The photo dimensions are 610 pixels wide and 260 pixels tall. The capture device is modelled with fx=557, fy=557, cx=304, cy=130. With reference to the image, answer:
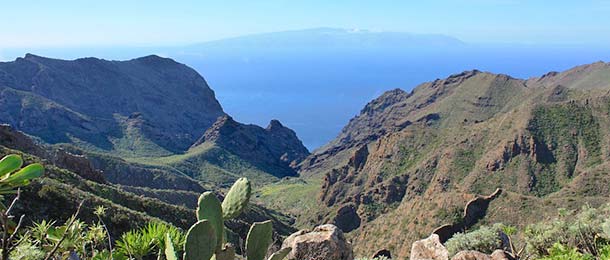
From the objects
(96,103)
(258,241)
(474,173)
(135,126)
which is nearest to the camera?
(258,241)

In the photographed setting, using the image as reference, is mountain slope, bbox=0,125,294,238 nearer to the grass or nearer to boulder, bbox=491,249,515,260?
boulder, bbox=491,249,515,260

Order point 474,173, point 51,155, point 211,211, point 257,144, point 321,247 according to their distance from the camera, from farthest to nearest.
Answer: point 257,144
point 474,173
point 51,155
point 321,247
point 211,211

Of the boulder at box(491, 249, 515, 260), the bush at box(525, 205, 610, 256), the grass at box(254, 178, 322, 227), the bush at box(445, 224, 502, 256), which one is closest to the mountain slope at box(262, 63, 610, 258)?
the grass at box(254, 178, 322, 227)

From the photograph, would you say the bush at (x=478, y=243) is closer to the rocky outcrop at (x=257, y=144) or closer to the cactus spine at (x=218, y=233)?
the cactus spine at (x=218, y=233)

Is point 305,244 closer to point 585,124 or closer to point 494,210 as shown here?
point 494,210

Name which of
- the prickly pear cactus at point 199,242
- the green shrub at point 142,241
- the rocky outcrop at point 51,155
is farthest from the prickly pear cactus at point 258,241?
the rocky outcrop at point 51,155

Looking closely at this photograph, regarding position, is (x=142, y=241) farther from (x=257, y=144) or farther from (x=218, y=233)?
(x=257, y=144)

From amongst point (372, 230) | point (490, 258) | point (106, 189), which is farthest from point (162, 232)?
point (372, 230)

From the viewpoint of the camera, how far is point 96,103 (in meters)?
160

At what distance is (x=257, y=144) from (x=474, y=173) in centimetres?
8879

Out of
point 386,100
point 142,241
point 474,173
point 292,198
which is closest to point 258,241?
point 142,241

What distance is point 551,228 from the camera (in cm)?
1423

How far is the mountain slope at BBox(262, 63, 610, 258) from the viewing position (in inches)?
1639

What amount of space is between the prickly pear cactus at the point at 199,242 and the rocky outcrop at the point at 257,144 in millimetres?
128420
